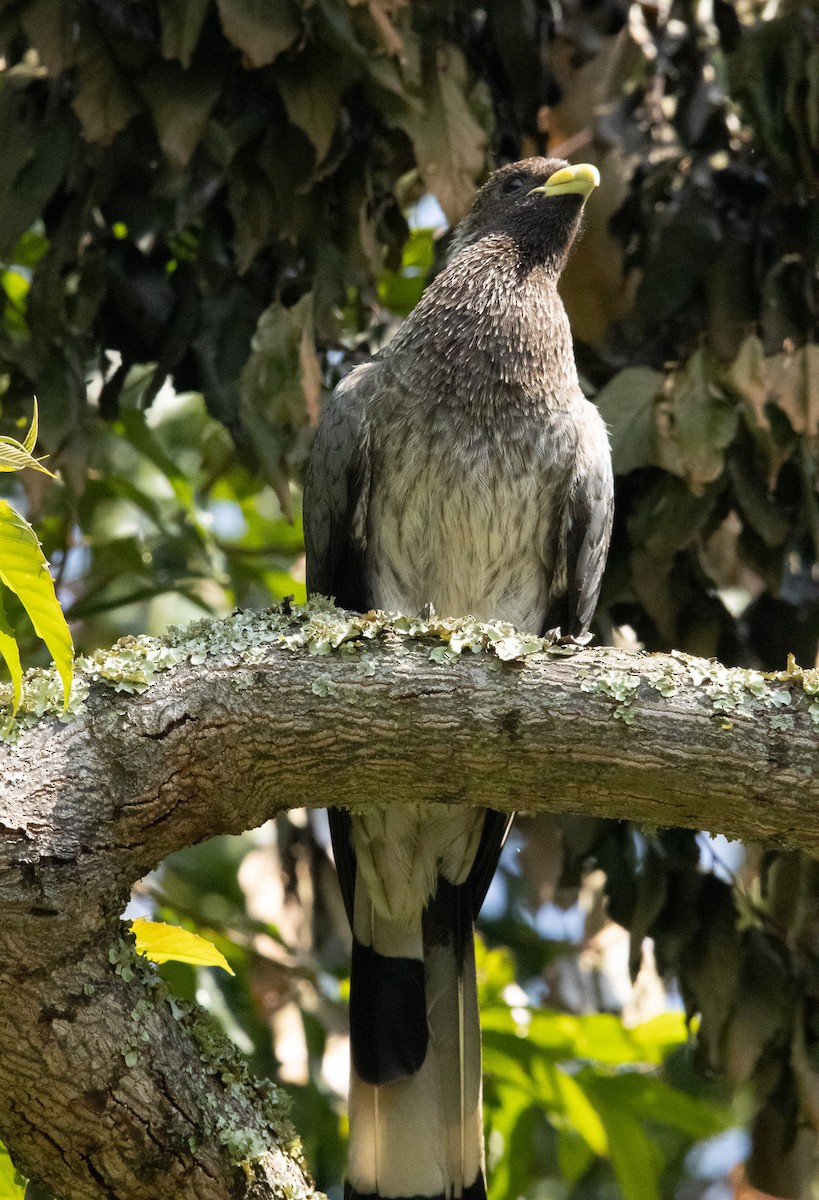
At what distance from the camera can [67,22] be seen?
3877 mm

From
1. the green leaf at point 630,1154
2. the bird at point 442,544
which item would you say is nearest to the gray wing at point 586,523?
the bird at point 442,544

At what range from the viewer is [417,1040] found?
148 inches

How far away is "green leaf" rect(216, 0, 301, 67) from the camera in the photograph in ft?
11.9

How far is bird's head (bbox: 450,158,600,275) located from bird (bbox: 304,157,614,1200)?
0.31 m

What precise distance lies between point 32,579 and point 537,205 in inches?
103

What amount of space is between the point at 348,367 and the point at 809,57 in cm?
158

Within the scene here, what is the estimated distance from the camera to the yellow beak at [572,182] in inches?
172

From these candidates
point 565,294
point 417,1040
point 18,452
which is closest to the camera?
point 18,452

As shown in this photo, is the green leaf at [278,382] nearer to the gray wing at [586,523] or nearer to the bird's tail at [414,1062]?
the gray wing at [586,523]

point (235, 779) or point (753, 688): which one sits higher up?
point (753, 688)

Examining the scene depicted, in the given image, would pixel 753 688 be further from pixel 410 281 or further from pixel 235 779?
pixel 410 281

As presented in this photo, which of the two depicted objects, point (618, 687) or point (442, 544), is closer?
point (618, 687)

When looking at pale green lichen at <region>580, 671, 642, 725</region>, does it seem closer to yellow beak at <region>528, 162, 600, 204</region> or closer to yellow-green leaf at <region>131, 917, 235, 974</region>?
yellow-green leaf at <region>131, 917, 235, 974</region>

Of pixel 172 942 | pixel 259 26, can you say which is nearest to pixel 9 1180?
pixel 172 942
